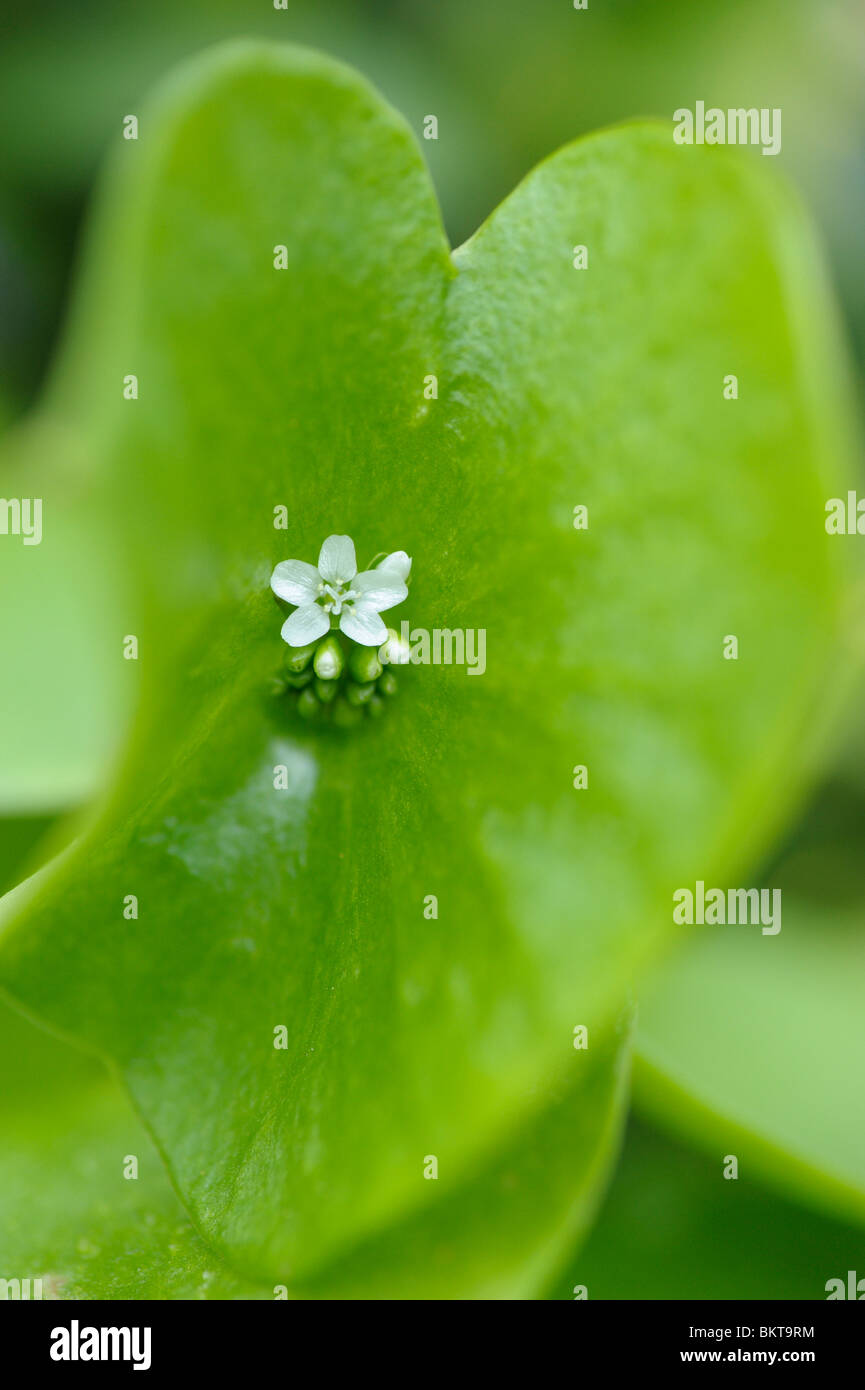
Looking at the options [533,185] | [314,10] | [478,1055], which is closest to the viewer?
[478,1055]

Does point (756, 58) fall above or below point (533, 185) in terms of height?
above

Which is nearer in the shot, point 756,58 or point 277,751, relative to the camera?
point 277,751

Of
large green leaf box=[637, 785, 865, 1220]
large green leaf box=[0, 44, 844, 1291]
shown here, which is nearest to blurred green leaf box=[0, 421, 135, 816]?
large green leaf box=[0, 44, 844, 1291]

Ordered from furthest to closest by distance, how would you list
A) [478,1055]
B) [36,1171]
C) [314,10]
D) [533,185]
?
1. [314,10]
2. [36,1171]
3. [533,185]
4. [478,1055]

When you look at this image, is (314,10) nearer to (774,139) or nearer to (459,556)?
(774,139)

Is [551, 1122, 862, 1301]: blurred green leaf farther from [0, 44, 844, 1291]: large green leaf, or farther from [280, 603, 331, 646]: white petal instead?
[280, 603, 331, 646]: white petal

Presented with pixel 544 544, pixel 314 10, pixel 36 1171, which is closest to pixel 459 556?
pixel 544 544

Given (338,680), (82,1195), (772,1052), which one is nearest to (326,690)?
(338,680)
